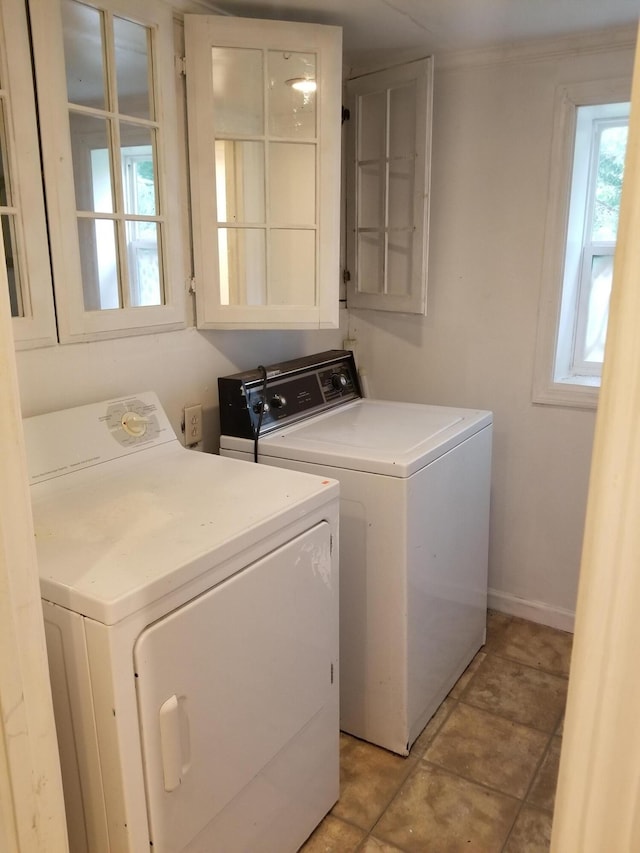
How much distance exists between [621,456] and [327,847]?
1544 mm

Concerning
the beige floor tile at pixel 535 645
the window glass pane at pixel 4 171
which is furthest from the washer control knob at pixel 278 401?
the beige floor tile at pixel 535 645

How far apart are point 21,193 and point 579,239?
1.88m

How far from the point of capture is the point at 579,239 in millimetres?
2465

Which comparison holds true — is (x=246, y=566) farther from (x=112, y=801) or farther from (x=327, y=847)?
(x=327, y=847)

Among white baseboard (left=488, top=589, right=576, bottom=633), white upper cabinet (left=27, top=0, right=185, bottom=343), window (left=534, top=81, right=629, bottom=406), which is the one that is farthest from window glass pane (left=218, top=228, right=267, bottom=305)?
white baseboard (left=488, top=589, right=576, bottom=633)

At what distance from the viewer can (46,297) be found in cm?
165

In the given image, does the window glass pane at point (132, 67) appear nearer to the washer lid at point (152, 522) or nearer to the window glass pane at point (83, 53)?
the window glass pane at point (83, 53)

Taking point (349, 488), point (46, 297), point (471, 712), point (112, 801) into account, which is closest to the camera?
point (112, 801)

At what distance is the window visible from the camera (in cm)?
229

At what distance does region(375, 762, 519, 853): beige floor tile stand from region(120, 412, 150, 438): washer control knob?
122 centimetres

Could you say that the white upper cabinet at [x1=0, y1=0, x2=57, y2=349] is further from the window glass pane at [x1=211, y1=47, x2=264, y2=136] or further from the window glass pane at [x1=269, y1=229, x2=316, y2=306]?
the window glass pane at [x1=269, y1=229, x2=316, y2=306]

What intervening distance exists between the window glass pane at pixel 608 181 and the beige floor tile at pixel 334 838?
6.79ft

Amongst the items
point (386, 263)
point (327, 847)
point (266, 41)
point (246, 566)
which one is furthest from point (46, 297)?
point (327, 847)

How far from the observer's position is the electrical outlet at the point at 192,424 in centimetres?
212
